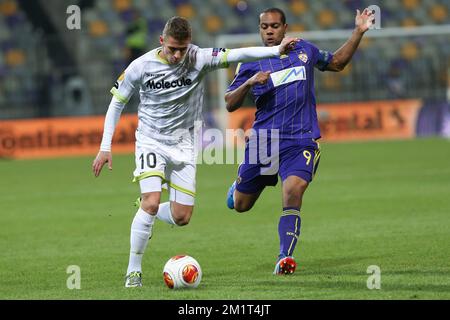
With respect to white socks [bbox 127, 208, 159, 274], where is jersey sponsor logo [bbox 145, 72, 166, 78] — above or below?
above

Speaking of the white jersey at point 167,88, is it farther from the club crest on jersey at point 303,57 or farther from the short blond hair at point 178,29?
the club crest on jersey at point 303,57

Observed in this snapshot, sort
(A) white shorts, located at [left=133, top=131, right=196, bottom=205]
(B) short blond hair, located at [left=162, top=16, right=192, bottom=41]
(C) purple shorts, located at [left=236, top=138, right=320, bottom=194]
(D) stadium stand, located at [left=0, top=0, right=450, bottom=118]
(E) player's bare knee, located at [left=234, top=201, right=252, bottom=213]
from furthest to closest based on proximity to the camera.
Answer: (D) stadium stand, located at [left=0, top=0, right=450, bottom=118], (E) player's bare knee, located at [left=234, top=201, right=252, bottom=213], (C) purple shorts, located at [left=236, top=138, right=320, bottom=194], (A) white shorts, located at [left=133, top=131, right=196, bottom=205], (B) short blond hair, located at [left=162, top=16, right=192, bottom=41]

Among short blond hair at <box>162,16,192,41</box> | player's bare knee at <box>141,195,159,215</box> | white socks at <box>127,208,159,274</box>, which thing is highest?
short blond hair at <box>162,16,192,41</box>

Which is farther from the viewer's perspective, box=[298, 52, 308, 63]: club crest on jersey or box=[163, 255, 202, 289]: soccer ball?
box=[298, 52, 308, 63]: club crest on jersey

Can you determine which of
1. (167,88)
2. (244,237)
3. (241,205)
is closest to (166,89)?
(167,88)

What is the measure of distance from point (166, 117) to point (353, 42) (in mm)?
1935

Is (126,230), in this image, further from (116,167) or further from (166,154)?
(116,167)

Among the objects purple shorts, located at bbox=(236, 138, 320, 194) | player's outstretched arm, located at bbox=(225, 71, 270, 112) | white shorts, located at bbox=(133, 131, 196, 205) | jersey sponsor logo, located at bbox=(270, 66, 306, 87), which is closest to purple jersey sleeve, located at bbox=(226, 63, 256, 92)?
jersey sponsor logo, located at bbox=(270, 66, 306, 87)

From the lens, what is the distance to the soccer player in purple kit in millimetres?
9227

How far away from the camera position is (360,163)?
810 inches

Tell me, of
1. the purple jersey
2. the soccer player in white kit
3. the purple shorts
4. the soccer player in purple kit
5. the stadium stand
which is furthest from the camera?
the stadium stand

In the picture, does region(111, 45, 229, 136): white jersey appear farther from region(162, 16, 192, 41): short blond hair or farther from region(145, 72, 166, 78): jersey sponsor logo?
region(162, 16, 192, 41): short blond hair

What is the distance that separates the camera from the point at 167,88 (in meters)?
8.66

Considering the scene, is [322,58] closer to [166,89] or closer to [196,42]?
Result: [166,89]
